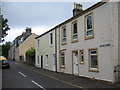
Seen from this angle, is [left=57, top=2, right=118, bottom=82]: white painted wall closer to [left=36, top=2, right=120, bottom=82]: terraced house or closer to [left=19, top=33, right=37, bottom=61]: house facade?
[left=36, top=2, right=120, bottom=82]: terraced house

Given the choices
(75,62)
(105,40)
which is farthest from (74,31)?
(105,40)

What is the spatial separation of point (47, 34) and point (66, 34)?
21.5 feet

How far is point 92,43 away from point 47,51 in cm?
1156

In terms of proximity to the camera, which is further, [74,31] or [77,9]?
[77,9]

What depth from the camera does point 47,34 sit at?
944 inches

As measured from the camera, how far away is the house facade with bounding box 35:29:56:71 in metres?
21.6

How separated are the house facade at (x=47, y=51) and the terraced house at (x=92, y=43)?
2055mm

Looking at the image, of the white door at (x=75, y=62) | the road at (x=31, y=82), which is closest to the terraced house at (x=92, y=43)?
the white door at (x=75, y=62)

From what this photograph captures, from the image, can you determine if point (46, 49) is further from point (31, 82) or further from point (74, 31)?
point (31, 82)

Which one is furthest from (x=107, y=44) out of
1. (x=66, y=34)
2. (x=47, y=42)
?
(x=47, y=42)

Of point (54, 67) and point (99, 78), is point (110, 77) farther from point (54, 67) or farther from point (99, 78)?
point (54, 67)

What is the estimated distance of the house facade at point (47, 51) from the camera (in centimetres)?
2159

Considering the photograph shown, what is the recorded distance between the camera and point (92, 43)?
43.2 ft

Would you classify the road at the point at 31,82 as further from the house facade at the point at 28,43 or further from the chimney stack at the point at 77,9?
the house facade at the point at 28,43
